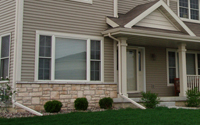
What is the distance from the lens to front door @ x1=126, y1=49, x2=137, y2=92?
39.7ft

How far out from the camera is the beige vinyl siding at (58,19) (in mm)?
9086

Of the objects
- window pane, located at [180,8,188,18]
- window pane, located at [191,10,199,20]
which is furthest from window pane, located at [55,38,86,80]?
window pane, located at [191,10,199,20]

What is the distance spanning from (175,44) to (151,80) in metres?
1.95

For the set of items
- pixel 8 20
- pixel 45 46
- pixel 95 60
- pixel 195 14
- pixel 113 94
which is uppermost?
pixel 195 14

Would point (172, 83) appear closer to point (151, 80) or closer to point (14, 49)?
point (151, 80)

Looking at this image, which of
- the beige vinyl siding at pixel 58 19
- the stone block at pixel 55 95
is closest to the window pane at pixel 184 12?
the beige vinyl siding at pixel 58 19

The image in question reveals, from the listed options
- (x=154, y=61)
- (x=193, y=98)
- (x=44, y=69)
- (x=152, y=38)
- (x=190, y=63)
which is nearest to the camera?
(x=44, y=69)

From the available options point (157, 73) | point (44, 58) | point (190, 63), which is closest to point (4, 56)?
point (44, 58)

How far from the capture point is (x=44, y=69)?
9383 mm

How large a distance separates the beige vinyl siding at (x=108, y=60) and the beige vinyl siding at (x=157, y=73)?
2.40 metres

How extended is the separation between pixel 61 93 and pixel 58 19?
263 cm

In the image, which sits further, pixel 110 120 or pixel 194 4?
pixel 194 4

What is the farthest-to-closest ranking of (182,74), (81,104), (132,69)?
(132,69), (182,74), (81,104)

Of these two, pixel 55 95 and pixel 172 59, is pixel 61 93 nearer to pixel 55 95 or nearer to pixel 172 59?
pixel 55 95
